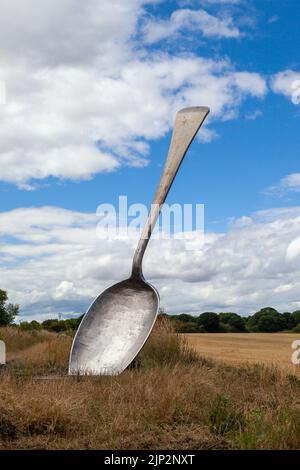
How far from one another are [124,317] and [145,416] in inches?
179

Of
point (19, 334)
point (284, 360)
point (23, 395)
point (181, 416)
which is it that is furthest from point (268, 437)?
point (19, 334)

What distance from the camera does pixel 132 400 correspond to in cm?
721

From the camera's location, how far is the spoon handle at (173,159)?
11461 millimetres

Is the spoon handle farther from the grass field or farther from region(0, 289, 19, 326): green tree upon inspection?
region(0, 289, 19, 326): green tree

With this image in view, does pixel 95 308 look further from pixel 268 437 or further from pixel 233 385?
pixel 268 437

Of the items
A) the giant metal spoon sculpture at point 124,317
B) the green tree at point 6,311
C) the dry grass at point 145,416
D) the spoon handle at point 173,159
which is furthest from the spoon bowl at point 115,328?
the green tree at point 6,311

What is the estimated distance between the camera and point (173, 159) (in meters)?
12.1

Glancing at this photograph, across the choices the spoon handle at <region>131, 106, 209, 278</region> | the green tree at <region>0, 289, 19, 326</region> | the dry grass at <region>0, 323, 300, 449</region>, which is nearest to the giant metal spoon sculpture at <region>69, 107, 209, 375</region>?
the spoon handle at <region>131, 106, 209, 278</region>

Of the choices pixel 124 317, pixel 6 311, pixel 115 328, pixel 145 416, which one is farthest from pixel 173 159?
pixel 6 311

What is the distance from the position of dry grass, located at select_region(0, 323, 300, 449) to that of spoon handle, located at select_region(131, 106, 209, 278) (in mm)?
3067

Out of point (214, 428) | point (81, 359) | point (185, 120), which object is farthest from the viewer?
point (185, 120)

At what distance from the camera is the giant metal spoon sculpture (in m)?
10.2

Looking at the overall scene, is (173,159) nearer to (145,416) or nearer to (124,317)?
(124,317)
